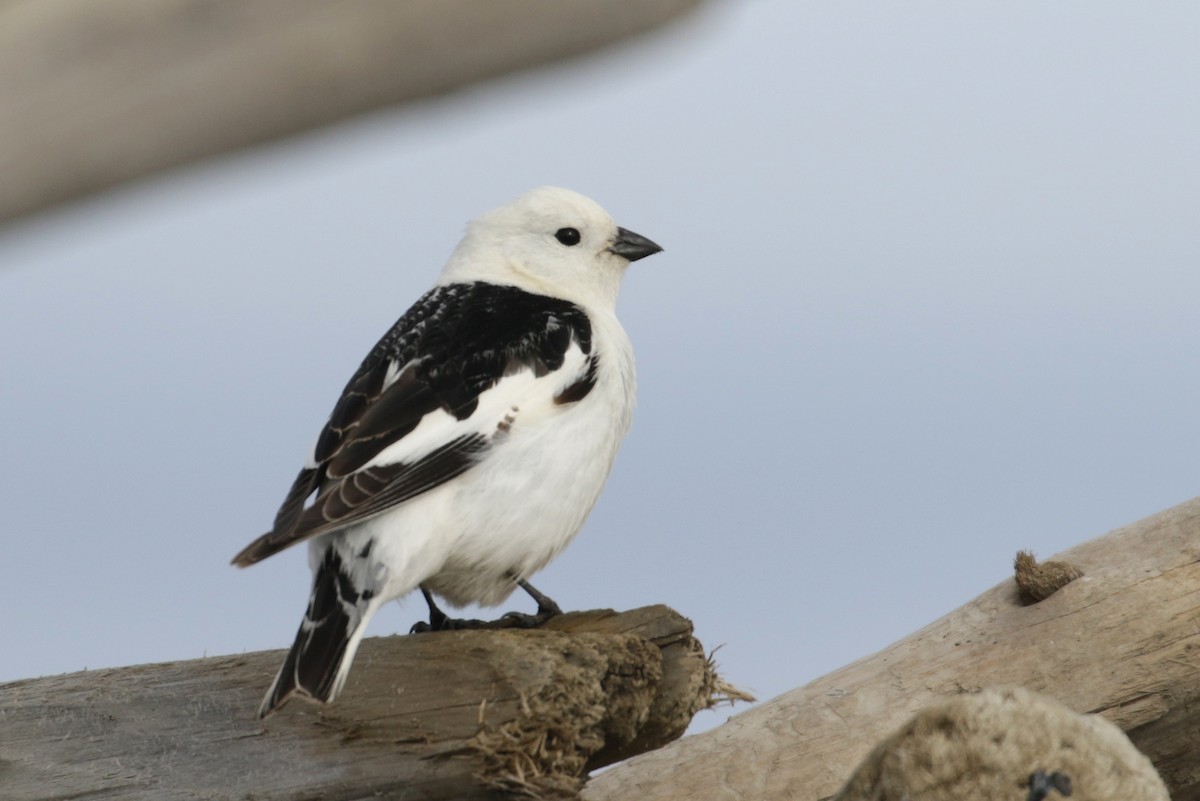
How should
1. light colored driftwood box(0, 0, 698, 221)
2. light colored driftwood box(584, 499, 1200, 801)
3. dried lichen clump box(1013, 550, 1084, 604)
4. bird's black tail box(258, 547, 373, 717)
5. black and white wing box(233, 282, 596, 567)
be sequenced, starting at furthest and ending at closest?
1. dried lichen clump box(1013, 550, 1084, 604)
2. light colored driftwood box(584, 499, 1200, 801)
3. black and white wing box(233, 282, 596, 567)
4. bird's black tail box(258, 547, 373, 717)
5. light colored driftwood box(0, 0, 698, 221)

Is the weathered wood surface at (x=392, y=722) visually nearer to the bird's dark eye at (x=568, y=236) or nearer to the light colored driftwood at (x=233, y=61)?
the bird's dark eye at (x=568, y=236)

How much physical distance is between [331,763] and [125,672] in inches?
28.3

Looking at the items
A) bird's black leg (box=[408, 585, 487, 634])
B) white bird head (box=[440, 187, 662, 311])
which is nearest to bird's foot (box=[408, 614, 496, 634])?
bird's black leg (box=[408, 585, 487, 634])

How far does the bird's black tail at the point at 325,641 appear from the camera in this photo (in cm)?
316

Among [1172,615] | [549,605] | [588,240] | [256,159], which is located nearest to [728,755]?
[549,605]

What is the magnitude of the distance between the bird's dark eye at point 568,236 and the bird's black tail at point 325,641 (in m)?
1.33

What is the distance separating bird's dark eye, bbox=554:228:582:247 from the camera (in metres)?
4.28

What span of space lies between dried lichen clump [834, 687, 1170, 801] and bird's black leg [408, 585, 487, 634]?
1.42 m

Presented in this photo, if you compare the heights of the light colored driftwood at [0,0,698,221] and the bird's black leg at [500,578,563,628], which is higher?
the light colored driftwood at [0,0,698,221]

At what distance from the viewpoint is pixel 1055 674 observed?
149 inches

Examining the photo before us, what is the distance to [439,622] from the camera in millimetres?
3984

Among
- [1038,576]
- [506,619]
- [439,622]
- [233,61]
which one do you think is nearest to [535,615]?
[506,619]

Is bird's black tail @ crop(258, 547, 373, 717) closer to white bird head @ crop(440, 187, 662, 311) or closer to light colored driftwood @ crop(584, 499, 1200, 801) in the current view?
light colored driftwood @ crop(584, 499, 1200, 801)

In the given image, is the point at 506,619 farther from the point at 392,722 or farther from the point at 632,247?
the point at 632,247
